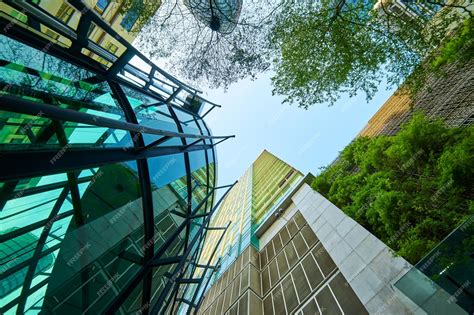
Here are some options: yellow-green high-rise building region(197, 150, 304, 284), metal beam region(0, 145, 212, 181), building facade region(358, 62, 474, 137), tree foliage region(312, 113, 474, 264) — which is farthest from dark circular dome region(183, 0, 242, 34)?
yellow-green high-rise building region(197, 150, 304, 284)

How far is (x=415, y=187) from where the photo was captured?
26.4 ft

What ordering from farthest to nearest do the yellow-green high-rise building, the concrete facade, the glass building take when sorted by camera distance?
the yellow-green high-rise building < the concrete facade < the glass building

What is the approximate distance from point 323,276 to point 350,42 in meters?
9.41

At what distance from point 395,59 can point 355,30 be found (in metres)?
2.03

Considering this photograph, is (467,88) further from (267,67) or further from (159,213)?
(159,213)

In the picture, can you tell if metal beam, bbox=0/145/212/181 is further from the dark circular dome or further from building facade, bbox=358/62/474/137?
building facade, bbox=358/62/474/137

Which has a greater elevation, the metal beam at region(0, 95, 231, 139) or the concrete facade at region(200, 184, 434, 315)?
the metal beam at region(0, 95, 231, 139)

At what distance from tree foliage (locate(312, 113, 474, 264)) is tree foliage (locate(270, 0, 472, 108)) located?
2.90 metres

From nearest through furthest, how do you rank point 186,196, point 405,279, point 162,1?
point 405,279 < point 186,196 < point 162,1

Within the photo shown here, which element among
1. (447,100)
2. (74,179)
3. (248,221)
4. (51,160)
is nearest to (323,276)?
(74,179)

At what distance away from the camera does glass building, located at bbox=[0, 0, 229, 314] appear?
253cm

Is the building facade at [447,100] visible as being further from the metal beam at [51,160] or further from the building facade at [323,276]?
the metal beam at [51,160]

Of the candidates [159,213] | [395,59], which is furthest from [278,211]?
[159,213]

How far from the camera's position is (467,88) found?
9461 millimetres
